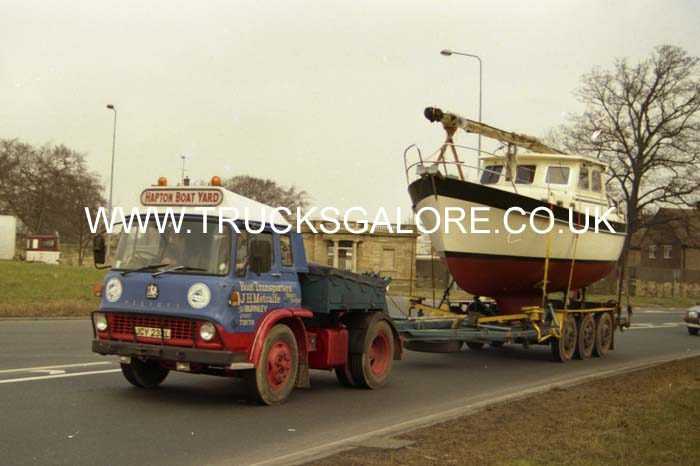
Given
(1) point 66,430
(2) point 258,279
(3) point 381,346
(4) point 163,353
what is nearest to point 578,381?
(3) point 381,346

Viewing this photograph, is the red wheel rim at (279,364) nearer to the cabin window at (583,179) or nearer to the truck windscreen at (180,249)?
the truck windscreen at (180,249)

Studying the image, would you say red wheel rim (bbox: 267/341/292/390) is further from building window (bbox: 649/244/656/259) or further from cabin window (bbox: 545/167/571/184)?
building window (bbox: 649/244/656/259)

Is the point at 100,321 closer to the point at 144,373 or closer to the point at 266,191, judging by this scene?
the point at 144,373

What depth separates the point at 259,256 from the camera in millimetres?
9578

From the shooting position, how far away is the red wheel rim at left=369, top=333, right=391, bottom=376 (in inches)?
480

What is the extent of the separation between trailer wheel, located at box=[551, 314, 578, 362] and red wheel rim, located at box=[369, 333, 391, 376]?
18.4ft

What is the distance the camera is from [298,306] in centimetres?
1064

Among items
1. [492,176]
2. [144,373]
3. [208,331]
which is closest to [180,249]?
A: [208,331]

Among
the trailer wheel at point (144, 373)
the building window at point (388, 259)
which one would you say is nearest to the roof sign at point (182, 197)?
the trailer wheel at point (144, 373)

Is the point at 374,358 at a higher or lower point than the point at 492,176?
lower

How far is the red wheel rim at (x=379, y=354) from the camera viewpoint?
12180 millimetres

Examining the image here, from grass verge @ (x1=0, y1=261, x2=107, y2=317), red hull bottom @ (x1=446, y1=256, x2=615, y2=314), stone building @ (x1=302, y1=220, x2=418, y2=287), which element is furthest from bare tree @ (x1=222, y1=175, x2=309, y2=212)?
red hull bottom @ (x1=446, y1=256, x2=615, y2=314)

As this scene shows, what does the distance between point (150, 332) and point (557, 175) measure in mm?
11377

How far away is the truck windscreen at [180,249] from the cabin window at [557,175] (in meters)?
10.3
